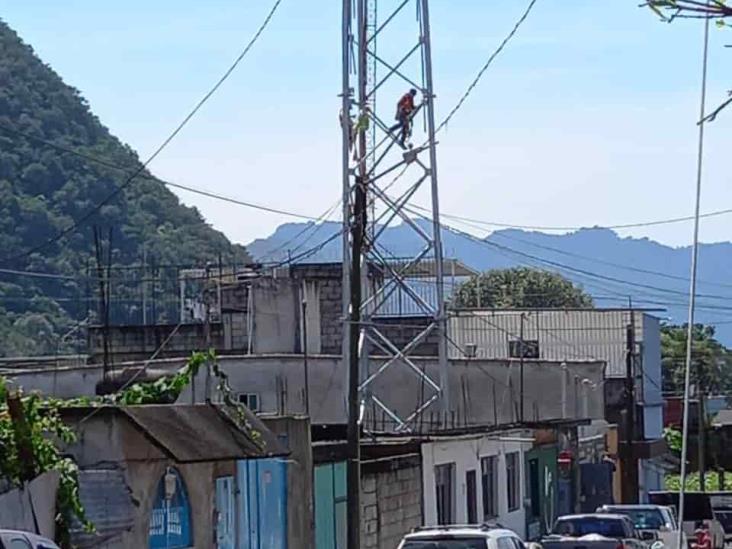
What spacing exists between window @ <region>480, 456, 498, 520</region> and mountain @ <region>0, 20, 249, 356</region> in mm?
21533

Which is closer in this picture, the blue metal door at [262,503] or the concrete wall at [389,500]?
the blue metal door at [262,503]

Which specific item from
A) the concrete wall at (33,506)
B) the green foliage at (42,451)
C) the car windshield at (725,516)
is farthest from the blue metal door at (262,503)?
the car windshield at (725,516)

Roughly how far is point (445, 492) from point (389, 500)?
15.3 ft

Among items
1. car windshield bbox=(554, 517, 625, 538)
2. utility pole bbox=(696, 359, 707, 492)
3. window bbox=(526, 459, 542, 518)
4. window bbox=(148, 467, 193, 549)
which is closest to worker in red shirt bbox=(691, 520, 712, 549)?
window bbox=(526, 459, 542, 518)

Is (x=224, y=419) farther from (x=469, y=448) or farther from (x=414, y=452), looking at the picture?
(x=469, y=448)

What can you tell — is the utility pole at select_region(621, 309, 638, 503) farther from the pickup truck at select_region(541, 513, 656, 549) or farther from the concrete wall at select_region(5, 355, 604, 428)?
the pickup truck at select_region(541, 513, 656, 549)

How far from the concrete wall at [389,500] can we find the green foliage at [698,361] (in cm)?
5659

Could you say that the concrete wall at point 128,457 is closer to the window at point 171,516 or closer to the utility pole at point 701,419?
the window at point 171,516

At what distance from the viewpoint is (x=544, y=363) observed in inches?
1865

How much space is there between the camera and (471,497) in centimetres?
3566

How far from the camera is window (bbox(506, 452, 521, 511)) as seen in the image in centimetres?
3906

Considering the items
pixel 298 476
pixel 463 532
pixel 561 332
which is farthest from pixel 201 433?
pixel 561 332

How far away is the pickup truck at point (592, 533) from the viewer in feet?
94.1

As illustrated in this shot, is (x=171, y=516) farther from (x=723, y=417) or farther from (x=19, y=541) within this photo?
(x=723, y=417)
